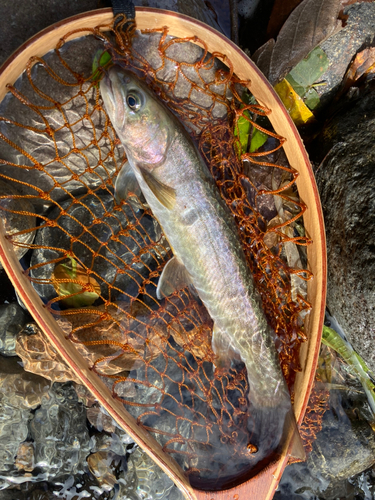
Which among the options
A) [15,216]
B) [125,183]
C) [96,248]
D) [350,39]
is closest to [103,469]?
[96,248]

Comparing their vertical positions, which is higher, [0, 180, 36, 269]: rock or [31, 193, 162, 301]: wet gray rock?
[0, 180, 36, 269]: rock

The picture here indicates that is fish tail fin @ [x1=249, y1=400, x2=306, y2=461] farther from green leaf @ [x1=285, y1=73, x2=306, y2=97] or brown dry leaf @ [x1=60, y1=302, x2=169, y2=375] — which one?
green leaf @ [x1=285, y1=73, x2=306, y2=97]

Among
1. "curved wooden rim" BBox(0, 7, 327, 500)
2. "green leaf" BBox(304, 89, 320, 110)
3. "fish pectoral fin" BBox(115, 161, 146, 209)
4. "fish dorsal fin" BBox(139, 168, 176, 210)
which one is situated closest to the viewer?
"curved wooden rim" BBox(0, 7, 327, 500)

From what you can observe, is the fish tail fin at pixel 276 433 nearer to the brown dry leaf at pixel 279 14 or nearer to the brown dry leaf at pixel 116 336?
the brown dry leaf at pixel 116 336

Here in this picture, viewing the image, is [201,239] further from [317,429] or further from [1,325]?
[317,429]

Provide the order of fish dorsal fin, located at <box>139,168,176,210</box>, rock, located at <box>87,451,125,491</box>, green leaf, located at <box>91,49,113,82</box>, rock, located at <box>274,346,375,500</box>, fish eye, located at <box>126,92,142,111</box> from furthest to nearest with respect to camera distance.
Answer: rock, located at <box>274,346,375,500</box>
rock, located at <box>87,451,125,491</box>
green leaf, located at <box>91,49,113,82</box>
fish dorsal fin, located at <box>139,168,176,210</box>
fish eye, located at <box>126,92,142,111</box>

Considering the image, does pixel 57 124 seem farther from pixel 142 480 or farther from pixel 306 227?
pixel 142 480

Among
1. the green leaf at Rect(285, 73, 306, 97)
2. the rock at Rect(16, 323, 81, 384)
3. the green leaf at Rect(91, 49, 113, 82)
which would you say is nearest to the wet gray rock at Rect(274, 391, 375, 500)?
the rock at Rect(16, 323, 81, 384)
